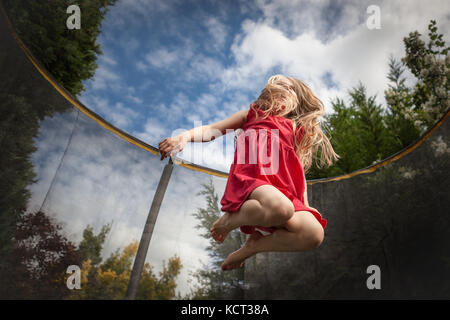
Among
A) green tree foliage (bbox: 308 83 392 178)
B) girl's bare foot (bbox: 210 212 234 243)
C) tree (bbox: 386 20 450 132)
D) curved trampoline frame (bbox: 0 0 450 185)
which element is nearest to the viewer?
girl's bare foot (bbox: 210 212 234 243)

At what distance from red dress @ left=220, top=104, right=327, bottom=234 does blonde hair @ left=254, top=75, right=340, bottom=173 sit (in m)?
0.04

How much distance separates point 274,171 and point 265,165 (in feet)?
0.09

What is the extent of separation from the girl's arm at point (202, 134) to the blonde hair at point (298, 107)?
0.09 meters

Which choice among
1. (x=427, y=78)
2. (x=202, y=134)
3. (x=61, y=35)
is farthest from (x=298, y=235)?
(x=61, y=35)

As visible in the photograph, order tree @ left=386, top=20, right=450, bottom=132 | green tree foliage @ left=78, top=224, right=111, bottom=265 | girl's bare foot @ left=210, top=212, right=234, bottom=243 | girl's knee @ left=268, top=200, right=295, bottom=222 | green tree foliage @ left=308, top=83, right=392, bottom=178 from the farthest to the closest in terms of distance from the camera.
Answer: green tree foliage @ left=308, top=83, right=392, bottom=178, tree @ left=386, top=20, right=450, bottom=132, green tree foliage @ left=78, top=224, right=111, bottom=265, girl's bare foot @ left=210, top=212, right=234, bottom=243, girl's knee @ left=268, top=200, right=295, bottom=222

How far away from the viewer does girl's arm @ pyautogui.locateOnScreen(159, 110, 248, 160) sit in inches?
29.7

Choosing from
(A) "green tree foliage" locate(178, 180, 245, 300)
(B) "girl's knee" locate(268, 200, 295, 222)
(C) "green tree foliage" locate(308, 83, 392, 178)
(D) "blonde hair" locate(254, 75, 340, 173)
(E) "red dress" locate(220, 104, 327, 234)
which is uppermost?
(C) "green tree foliage" locate(308, 83, 392, 178)

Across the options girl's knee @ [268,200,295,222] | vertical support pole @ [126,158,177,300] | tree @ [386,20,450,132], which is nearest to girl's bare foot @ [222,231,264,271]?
girl's knee @ [268,200,295,222]

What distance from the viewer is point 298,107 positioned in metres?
0.91

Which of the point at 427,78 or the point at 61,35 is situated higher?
the point at 61,35

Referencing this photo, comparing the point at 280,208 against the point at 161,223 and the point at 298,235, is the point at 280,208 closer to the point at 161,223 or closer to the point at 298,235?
the point at 298,235

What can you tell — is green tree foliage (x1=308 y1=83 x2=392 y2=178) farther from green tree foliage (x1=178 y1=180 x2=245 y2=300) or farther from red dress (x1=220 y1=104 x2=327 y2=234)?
red dress (x1=220 y1=104 x2=327 y2=234)

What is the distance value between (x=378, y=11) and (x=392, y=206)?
124 cm
